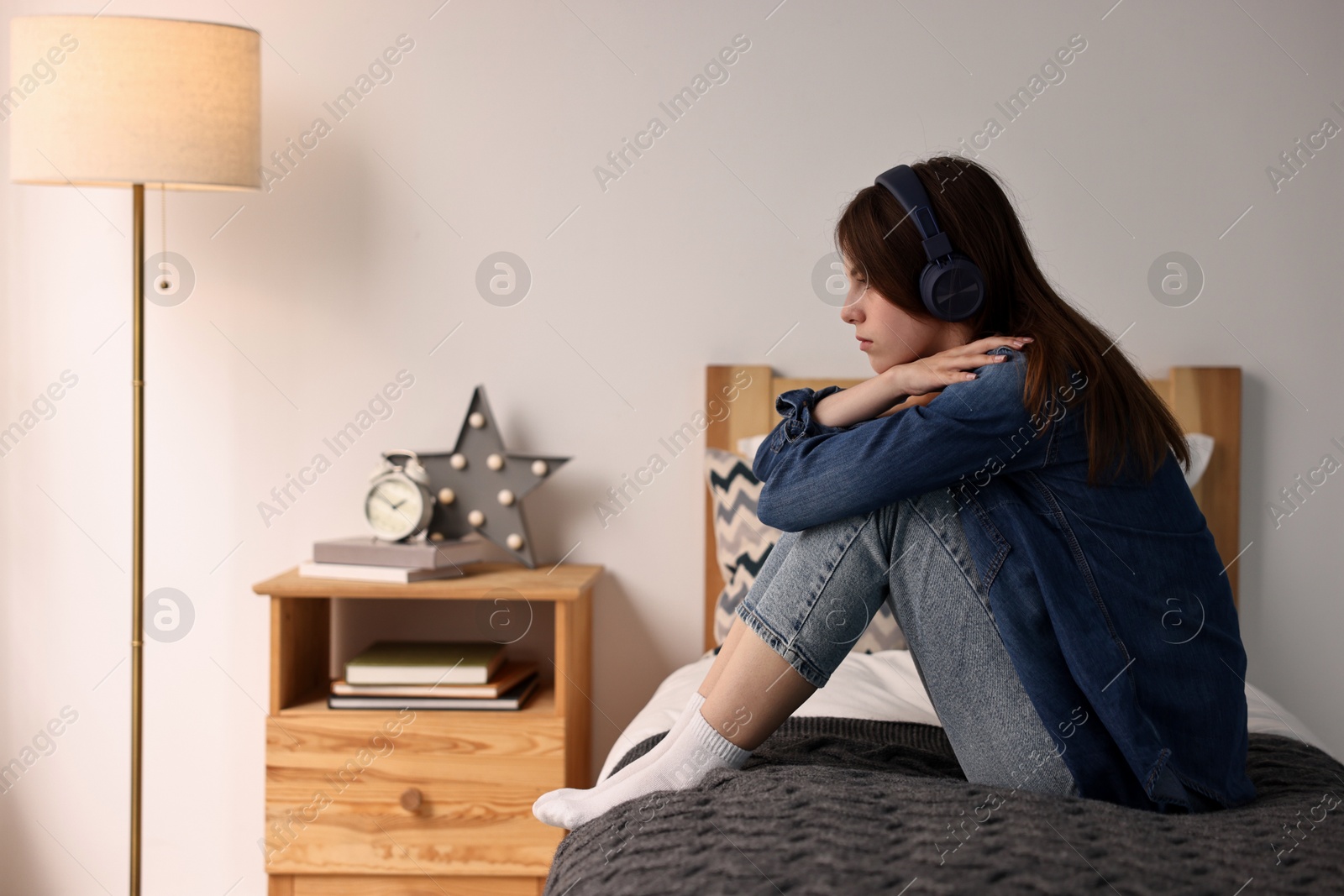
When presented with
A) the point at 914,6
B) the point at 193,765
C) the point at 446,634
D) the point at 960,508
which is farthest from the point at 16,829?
the point at 914,6

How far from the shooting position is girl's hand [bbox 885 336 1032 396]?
110 cm

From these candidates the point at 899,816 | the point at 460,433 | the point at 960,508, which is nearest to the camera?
the point at 899,816

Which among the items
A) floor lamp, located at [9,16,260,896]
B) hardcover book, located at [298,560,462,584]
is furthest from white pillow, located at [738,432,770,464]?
floor lamp, located at [9,16,260,896]

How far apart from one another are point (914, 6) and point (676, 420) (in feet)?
2.90

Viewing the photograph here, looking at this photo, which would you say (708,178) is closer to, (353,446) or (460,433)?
(460,433)

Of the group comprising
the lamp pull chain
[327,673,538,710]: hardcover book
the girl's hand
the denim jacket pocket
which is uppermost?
the lamp pull chain

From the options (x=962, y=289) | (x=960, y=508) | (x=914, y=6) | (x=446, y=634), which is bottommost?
(x=446, y=634)

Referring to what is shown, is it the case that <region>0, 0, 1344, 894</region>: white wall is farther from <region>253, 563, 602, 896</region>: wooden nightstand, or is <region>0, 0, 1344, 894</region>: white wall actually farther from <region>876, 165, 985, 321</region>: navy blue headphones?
<region>876, 165, 985, 321</region>: navy blue headphones

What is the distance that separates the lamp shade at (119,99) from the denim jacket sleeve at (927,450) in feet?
3.86

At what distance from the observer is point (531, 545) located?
1.98m

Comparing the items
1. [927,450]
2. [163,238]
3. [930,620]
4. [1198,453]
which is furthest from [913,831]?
[163,238]

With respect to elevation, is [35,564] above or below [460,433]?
below

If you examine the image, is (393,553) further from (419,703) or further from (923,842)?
(923,842)

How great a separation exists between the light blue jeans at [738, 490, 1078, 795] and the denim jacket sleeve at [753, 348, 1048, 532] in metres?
0.03
